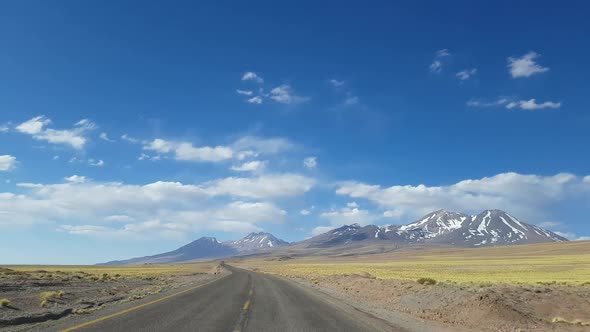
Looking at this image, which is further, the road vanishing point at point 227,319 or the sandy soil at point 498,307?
the sandy soil at point 498,307

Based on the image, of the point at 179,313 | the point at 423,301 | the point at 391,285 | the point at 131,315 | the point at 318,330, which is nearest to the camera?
the point at 318,330

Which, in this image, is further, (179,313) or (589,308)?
(589,308)

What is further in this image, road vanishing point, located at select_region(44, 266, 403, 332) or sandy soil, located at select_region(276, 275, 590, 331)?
sandy soil, located at select_region(276, 275, 590, 331)

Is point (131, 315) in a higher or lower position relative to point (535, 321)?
higher

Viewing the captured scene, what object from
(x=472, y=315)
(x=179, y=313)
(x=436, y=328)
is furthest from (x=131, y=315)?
(x=472, y=315)

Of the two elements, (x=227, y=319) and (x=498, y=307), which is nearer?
(x=227, y=319)

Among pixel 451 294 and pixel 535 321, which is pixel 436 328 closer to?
pixel 535 321

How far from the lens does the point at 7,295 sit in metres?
22.8

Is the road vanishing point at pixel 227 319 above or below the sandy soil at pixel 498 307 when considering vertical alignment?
above

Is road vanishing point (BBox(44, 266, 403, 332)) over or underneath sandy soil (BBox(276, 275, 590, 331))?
over

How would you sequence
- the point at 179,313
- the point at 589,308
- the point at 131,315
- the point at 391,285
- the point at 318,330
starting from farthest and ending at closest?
the point at 391,285, the point at 589,308, the point at 179,313, the point at 131,315, the point at 318,330

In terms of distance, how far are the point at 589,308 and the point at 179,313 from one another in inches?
709

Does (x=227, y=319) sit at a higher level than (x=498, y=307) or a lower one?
higher

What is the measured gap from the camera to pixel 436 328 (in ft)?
54.7
